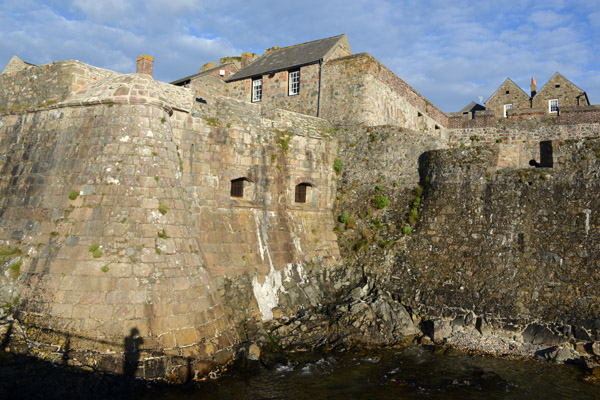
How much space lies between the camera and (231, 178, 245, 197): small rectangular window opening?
53.2 feet

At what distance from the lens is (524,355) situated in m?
13.1

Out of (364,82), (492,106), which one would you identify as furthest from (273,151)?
(492,106)

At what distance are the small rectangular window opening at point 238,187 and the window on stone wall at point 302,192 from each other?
294 cm

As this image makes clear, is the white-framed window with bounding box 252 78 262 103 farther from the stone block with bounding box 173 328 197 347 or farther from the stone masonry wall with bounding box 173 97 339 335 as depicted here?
the stone block with bounding box 173 328 197 347

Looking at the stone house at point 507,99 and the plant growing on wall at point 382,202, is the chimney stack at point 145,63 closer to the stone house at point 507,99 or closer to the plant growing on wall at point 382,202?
the plant growing on wall at point 382,202

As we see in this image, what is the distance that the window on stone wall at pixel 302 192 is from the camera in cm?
1844

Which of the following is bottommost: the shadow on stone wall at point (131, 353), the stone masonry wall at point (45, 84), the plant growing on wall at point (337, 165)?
the shadow on stone wall at point (131, 353)

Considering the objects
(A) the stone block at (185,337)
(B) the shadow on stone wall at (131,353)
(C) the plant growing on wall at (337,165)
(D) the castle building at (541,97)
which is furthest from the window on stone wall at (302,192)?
(D) the castle building at (541,97)

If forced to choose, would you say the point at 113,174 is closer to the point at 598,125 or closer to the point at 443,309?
the point at 443,309

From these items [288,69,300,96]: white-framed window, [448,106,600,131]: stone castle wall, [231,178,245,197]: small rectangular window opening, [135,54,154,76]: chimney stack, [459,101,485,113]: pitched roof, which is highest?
[459,101,485,113]: pitched roof

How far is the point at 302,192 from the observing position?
18.5 metres

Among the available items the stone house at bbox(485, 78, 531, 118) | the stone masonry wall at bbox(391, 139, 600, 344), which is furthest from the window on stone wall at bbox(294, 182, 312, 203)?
the stone house at bbox(485, 78, 531, 118)

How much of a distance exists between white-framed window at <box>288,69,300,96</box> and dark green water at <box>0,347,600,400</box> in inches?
575

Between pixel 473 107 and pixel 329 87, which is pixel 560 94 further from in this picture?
pixel 329 87
